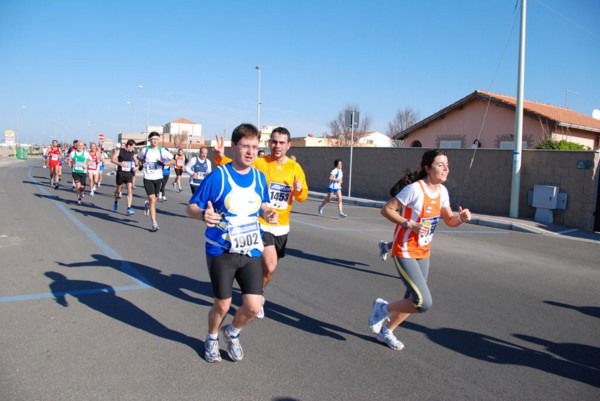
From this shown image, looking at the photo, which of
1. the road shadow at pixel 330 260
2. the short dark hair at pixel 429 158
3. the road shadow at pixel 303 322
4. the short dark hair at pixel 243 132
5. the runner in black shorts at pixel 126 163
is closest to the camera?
the short dark hair at pixel 243 132

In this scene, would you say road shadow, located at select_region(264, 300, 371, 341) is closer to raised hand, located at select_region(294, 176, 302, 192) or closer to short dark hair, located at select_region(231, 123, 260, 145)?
raised hand, located at select_region(294, 176, 302, 192)

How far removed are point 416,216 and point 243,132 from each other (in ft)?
5.77

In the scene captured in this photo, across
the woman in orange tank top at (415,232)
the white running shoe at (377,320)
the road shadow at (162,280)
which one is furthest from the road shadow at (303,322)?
the road shadow at (162,280)

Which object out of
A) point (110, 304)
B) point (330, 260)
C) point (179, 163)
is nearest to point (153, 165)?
point (330, 260)

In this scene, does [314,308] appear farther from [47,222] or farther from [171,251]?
[47,222]

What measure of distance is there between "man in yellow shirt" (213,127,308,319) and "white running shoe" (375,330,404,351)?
1.29 m

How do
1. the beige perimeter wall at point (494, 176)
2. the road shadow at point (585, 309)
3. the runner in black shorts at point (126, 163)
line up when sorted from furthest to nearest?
the beige perimeter wall at point (494, 176) < the runner in black shorts at point (126, 163) < the road shadow at point (585, 309)

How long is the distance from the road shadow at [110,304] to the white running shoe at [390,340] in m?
1.67

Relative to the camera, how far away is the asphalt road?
3467 mm

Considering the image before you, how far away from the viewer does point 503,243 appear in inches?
414

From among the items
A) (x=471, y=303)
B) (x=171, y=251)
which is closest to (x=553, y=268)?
(x=471, y=303)

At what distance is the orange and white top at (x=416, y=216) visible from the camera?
4.16 metres

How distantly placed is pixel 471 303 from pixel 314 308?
202cm

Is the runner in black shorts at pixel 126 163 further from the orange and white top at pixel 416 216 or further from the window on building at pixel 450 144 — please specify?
the window on building at pixel 450 144
